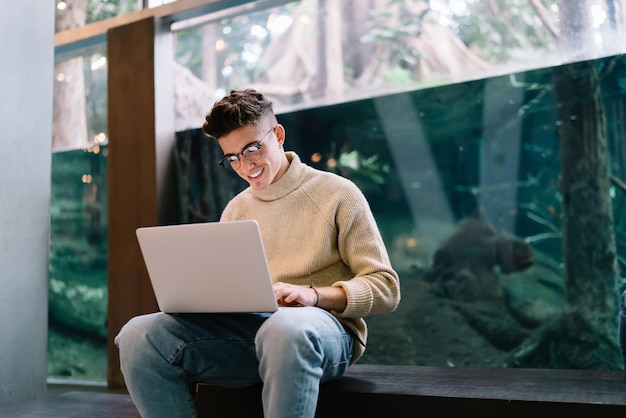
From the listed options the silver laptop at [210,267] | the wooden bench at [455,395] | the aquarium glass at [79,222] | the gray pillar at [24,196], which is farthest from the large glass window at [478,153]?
the silver laptop at [210,267]

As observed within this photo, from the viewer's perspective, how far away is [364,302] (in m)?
1.80

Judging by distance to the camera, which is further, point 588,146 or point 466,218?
point 466,218

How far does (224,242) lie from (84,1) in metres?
3.39

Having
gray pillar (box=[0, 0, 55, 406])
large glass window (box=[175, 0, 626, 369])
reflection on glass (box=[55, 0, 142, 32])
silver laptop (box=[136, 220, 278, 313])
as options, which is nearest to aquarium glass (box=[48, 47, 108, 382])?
reflection on glass (box=[55, 0, 142, 32])

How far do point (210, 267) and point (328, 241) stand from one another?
41 cm

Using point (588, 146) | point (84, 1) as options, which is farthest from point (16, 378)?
point (588, 146)

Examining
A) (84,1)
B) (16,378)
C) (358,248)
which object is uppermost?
(84,1)

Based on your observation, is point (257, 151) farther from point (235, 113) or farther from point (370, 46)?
point (370, 46)

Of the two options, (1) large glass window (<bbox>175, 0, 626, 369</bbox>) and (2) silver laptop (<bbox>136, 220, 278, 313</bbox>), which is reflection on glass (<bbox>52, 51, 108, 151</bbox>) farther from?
(2) silver laptop (<bbox>136, 220, 278, 313</bbox>)

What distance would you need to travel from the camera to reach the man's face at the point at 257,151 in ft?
6.58

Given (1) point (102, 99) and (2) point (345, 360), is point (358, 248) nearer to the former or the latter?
(2) point (345, 360)

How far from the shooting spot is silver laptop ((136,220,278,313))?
1603 millimetres

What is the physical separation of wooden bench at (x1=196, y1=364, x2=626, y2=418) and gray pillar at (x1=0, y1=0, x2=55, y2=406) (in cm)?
167

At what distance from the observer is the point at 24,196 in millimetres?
3387
